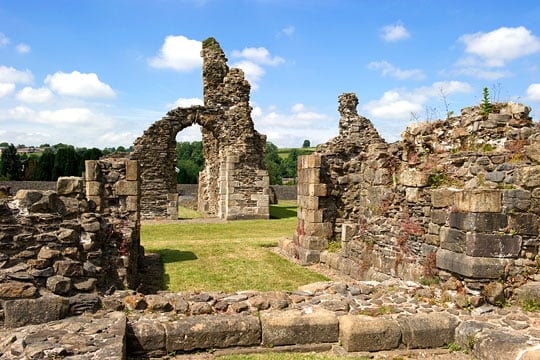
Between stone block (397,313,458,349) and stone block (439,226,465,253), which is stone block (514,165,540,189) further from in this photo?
stone block (397,313,458,349)

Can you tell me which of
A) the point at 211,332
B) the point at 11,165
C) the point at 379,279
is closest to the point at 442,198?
the point at 379,279

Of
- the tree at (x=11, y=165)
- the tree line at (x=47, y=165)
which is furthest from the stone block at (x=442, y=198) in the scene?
the tree at (x=11, y=165)

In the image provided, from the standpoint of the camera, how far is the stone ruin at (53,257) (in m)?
5.59

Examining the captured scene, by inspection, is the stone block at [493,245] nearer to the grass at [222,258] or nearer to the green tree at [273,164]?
the grass at [222,258]

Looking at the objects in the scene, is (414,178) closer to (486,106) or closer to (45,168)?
(486,106)

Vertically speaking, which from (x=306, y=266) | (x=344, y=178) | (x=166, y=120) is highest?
(x=166, y=120)

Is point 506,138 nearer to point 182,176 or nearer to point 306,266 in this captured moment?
point 306,266

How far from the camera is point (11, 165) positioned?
154ft

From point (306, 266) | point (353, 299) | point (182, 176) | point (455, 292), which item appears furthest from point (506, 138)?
point (182, 176)

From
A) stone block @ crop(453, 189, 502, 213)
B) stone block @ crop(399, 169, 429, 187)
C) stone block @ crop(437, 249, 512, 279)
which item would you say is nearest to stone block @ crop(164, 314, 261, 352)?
stone block @ crop(437, 249, 512, 279)

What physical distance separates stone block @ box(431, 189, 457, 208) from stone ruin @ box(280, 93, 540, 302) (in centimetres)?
2

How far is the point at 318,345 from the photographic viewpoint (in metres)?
5.80

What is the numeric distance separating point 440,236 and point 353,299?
1.83m

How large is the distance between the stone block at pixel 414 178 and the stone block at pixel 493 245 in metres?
1.66
